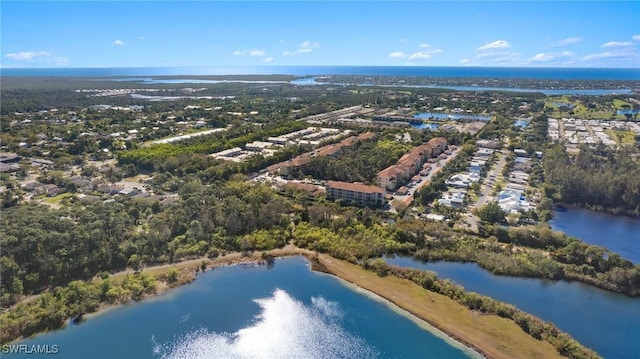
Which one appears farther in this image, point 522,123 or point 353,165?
point 522,123

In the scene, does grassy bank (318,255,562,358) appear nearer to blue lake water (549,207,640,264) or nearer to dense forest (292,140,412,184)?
blue lake water (549,207,640,264)

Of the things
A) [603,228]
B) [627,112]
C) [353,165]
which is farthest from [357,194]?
[627,112]

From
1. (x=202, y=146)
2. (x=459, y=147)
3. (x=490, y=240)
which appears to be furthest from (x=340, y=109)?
(x=490, y=240)

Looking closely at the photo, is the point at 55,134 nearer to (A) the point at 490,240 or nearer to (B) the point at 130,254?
(B) the point at 130,254

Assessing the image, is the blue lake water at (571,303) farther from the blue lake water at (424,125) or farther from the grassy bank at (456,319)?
the blue lake water at (424,125)

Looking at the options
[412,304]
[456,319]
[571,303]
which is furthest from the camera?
[571,303]

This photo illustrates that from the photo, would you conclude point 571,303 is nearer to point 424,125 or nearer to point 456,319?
point 456,319
